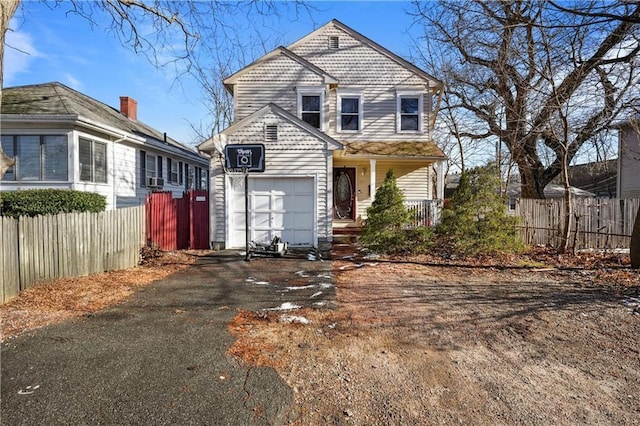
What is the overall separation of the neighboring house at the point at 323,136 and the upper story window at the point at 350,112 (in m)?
0.04

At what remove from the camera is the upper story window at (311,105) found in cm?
1408

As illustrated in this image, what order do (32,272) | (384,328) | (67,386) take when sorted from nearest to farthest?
(67,386) < (384,328) < (32,272)

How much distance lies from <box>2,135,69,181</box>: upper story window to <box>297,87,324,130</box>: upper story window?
800 cm

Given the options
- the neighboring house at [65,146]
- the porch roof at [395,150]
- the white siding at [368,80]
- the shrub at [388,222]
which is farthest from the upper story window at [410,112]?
the neighboring house at [65,146]

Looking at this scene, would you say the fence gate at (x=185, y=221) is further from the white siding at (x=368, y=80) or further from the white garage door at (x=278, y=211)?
the white siding at (x=368, y=80)

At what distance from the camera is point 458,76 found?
1728 cm

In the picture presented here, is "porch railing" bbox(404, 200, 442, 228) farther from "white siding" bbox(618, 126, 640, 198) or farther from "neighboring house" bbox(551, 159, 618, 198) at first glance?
"neighboring house" bbox(551, 159, 618, 198)

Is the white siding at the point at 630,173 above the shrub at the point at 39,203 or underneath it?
above

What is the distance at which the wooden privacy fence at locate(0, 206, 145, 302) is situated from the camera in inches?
223

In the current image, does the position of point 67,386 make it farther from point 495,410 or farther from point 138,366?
point 495,410

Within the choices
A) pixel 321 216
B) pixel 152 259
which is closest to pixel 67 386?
pixel 152 259

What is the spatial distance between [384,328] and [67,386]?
346 centimetres

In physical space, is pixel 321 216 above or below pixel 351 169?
below

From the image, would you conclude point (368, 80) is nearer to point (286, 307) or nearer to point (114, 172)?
point (114, 172)
